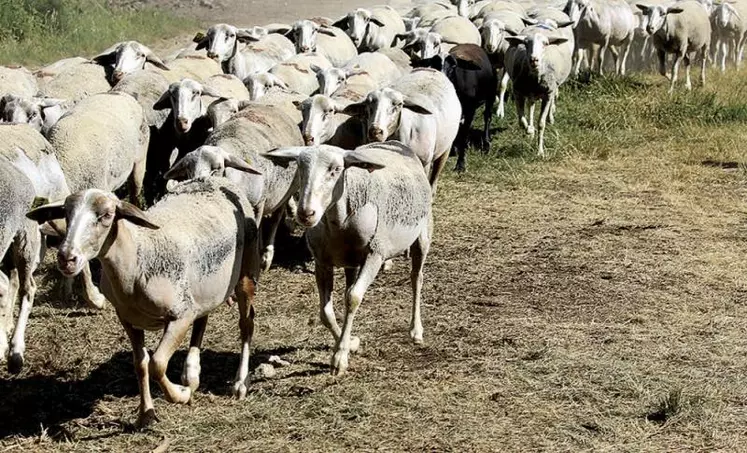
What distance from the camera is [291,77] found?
11180 mm

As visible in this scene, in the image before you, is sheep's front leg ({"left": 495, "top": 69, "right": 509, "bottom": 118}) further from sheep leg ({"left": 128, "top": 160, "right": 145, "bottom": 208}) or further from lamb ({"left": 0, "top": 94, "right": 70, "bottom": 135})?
lamb ({"left": 0, "top": 94, "right": 70, "bottom": 135})

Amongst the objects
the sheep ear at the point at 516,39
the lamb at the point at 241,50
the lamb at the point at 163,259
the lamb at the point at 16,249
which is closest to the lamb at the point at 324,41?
the lamb at the point at 241,50

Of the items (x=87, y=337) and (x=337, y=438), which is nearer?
(x=337, y=438)

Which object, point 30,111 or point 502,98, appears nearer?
point 30,111

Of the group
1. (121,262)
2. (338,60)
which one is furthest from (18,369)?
(338,60)

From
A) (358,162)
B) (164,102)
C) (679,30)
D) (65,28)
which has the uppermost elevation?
(358,162)

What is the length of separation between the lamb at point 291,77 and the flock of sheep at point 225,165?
0.02 metres

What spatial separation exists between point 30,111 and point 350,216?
10.9 ft

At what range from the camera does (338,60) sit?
14.4m

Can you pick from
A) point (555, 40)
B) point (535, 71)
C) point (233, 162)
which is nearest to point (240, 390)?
point (233, 162)

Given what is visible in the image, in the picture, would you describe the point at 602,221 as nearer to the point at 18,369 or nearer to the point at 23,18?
the point at 18,369

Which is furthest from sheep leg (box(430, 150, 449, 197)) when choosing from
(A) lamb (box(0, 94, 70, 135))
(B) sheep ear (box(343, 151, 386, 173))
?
A: (B) sheep ear (box(343, 151, 386, 173))

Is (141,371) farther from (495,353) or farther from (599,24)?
(599,24)

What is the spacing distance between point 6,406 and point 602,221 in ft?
19.0
